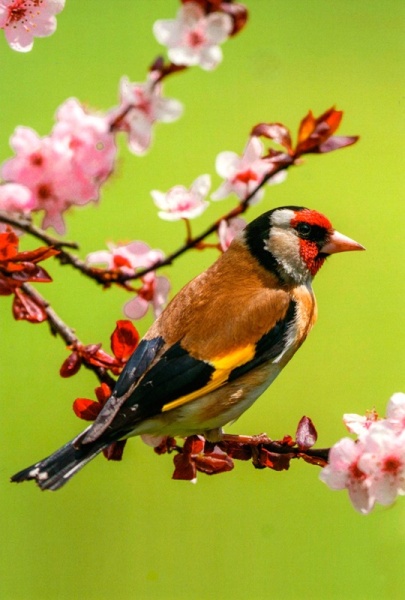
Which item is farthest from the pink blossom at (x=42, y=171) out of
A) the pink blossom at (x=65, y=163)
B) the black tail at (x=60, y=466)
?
the black tail at (x=60, y=466)

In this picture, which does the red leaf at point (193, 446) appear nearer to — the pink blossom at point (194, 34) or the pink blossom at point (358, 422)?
the pink blossom at point (358, 422)

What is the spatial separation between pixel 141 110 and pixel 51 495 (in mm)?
1663

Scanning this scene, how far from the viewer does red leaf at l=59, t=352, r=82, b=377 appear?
52.5 inches

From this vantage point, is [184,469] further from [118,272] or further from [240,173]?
[240,173]

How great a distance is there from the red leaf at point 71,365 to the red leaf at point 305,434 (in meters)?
0.34

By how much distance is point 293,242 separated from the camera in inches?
63.6

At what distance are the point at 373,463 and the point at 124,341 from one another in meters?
0.42

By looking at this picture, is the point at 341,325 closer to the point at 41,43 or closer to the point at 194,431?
the point at 41,43

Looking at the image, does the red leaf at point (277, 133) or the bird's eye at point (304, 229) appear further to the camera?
the bird's eye at point (304, 229)

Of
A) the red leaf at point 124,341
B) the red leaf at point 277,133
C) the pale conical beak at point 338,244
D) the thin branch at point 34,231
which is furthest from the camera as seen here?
the pale conical beak at point 338,244

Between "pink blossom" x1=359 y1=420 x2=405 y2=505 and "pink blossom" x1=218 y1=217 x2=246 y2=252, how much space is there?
35 cm

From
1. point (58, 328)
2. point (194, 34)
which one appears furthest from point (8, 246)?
point (194, 34)

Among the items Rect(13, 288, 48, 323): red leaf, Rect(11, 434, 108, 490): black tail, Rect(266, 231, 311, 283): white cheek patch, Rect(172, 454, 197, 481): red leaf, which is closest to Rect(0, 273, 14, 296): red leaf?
Rect(13, 288, 48, 323): red leaf

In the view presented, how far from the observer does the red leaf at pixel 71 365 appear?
1.33m
